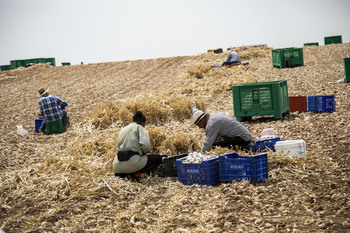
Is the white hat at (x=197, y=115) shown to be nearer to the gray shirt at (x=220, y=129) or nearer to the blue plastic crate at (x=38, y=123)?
the gray shirt at (x=220, y=129)

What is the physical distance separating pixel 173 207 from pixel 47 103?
730 cm

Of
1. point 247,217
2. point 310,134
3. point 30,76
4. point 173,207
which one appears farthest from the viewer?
point 30,76

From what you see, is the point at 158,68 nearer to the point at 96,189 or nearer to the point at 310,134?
the point at 310,134

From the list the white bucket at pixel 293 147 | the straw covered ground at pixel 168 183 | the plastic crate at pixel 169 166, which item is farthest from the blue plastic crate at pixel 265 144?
the plastic crate at pixel 169 166

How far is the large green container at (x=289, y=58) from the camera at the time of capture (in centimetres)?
2010

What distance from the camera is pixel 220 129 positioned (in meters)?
7.16

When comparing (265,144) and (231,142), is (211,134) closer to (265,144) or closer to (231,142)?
(231,142)

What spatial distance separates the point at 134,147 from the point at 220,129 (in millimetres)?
1483

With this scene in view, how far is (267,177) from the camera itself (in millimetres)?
6160

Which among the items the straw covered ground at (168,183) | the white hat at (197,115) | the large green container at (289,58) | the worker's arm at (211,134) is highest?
the large green container at (289,58)

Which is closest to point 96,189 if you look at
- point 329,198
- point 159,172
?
point 159,172

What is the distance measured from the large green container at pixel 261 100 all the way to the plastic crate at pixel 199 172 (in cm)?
438

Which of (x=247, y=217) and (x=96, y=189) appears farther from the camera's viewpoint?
(x=96, y=189)

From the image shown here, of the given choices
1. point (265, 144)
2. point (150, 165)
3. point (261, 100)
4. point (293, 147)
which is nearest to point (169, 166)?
point (150, 165)
